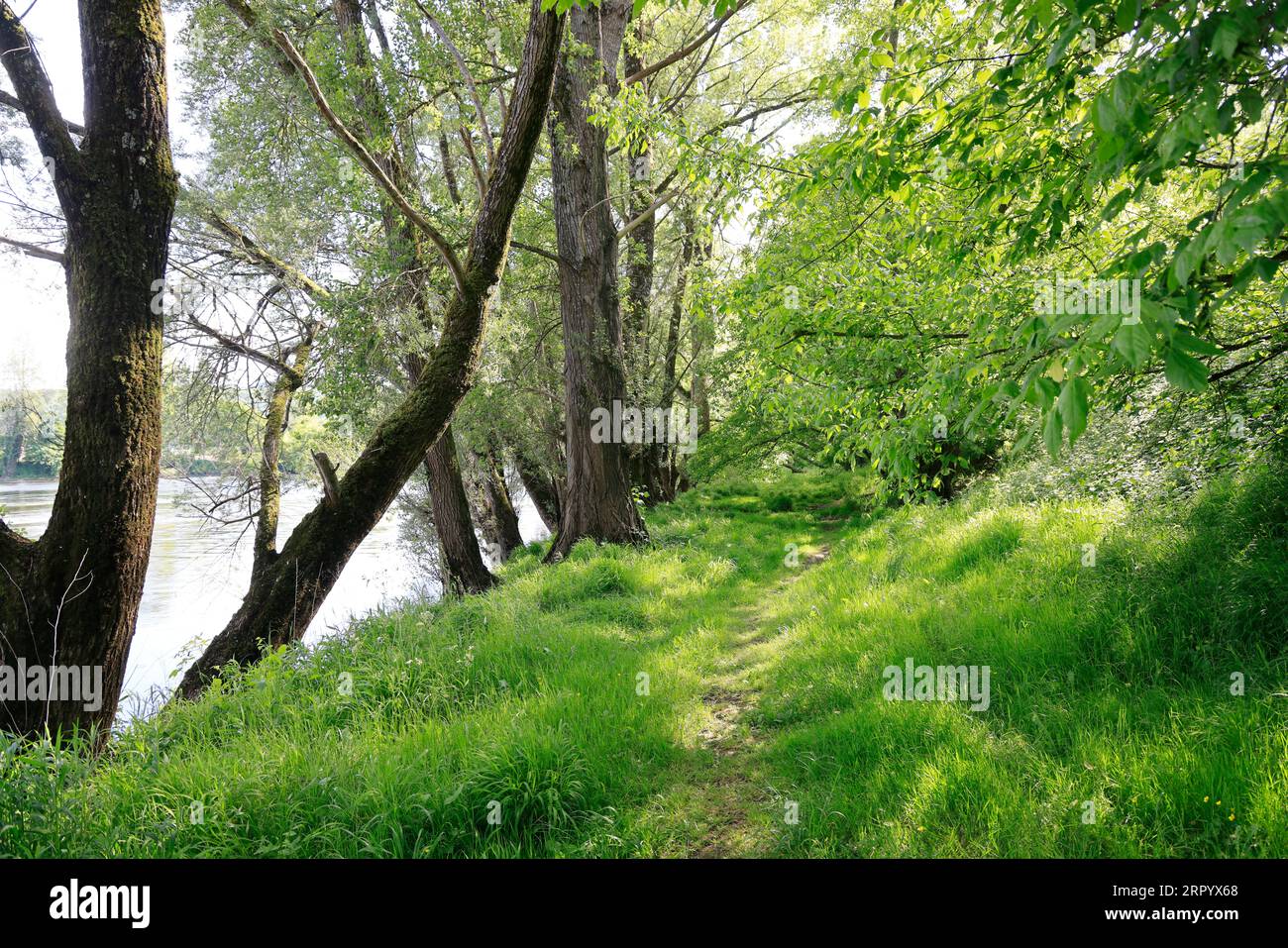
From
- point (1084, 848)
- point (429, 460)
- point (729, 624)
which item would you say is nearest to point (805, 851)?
point (1084, 848)

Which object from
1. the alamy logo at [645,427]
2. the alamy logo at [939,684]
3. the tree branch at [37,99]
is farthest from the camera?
the alamy logo at [645,427]

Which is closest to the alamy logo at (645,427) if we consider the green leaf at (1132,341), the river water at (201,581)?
the river water at (201,581)

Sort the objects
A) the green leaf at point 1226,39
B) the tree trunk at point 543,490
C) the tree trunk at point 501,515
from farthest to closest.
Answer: the tree trunk at point 543,490 < the tree trunk at point 501,515 < the green leaf at point 1226,39

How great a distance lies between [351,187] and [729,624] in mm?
7214

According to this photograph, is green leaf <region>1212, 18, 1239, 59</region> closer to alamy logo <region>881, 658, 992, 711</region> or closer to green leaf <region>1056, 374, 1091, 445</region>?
green leaf <region>1056, 374, 1091, 445</region>

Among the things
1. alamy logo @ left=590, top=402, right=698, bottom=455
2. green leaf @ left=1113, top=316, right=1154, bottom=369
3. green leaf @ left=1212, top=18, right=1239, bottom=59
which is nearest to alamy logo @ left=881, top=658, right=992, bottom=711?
green leaf @ left=1113, top=316, right=1154, bottom=369

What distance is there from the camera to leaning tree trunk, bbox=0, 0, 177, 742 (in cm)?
426

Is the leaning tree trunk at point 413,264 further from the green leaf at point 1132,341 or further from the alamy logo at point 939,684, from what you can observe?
the green leaf at point 1132,341

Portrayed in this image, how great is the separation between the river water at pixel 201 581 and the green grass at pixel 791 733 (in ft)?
6.62

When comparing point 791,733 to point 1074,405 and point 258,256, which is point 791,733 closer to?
point 1074,405

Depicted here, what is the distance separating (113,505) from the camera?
4.36m
